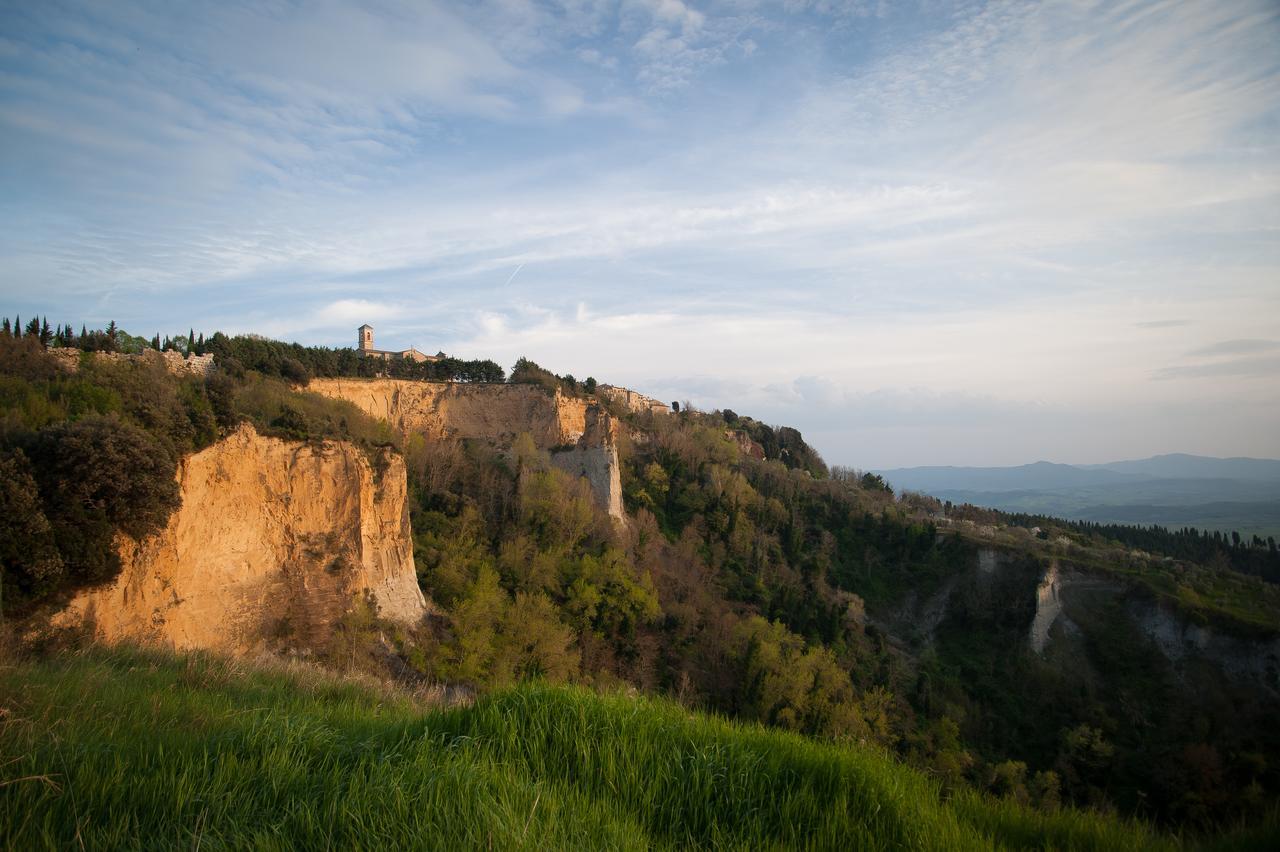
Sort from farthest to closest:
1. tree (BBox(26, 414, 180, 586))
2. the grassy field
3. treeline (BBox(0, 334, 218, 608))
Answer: tree (BBox(26, 414, 180, 586)) < treeline (BBox(0, 334, 218, 608)) < the grassy field

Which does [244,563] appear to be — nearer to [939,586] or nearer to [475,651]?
[475,651]

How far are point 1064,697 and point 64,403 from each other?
36.0 metres

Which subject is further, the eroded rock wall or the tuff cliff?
the eroded rock wall

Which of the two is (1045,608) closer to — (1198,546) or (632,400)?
(1198,546)

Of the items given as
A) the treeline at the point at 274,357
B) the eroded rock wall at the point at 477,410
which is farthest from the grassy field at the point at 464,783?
the eroded rock wall at the point at 477,410

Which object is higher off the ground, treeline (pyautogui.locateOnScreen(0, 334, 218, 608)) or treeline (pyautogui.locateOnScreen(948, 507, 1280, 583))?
treeline (pyautogui.locateOnScreen(0, 334, 218, 608))

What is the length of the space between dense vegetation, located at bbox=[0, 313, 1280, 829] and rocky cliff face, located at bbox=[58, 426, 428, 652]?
689mm

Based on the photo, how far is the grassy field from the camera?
2.44m

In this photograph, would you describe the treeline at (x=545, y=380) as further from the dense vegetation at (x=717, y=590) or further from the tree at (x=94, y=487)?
the tree at (x=94, y=487)

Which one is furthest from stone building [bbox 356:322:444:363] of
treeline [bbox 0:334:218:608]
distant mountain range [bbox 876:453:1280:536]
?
distant mountain range [bbox 876:453:1280:536]

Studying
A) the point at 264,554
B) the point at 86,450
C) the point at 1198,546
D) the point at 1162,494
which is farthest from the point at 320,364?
the point at 1162,494

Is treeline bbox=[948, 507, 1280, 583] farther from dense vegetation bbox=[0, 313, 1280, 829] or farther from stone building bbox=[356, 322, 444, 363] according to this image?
stone building bbox=[356, 322, 444, 363]

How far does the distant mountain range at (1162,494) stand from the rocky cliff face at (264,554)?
7763cm

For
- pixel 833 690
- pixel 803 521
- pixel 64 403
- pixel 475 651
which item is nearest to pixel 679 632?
pixel 833 690
